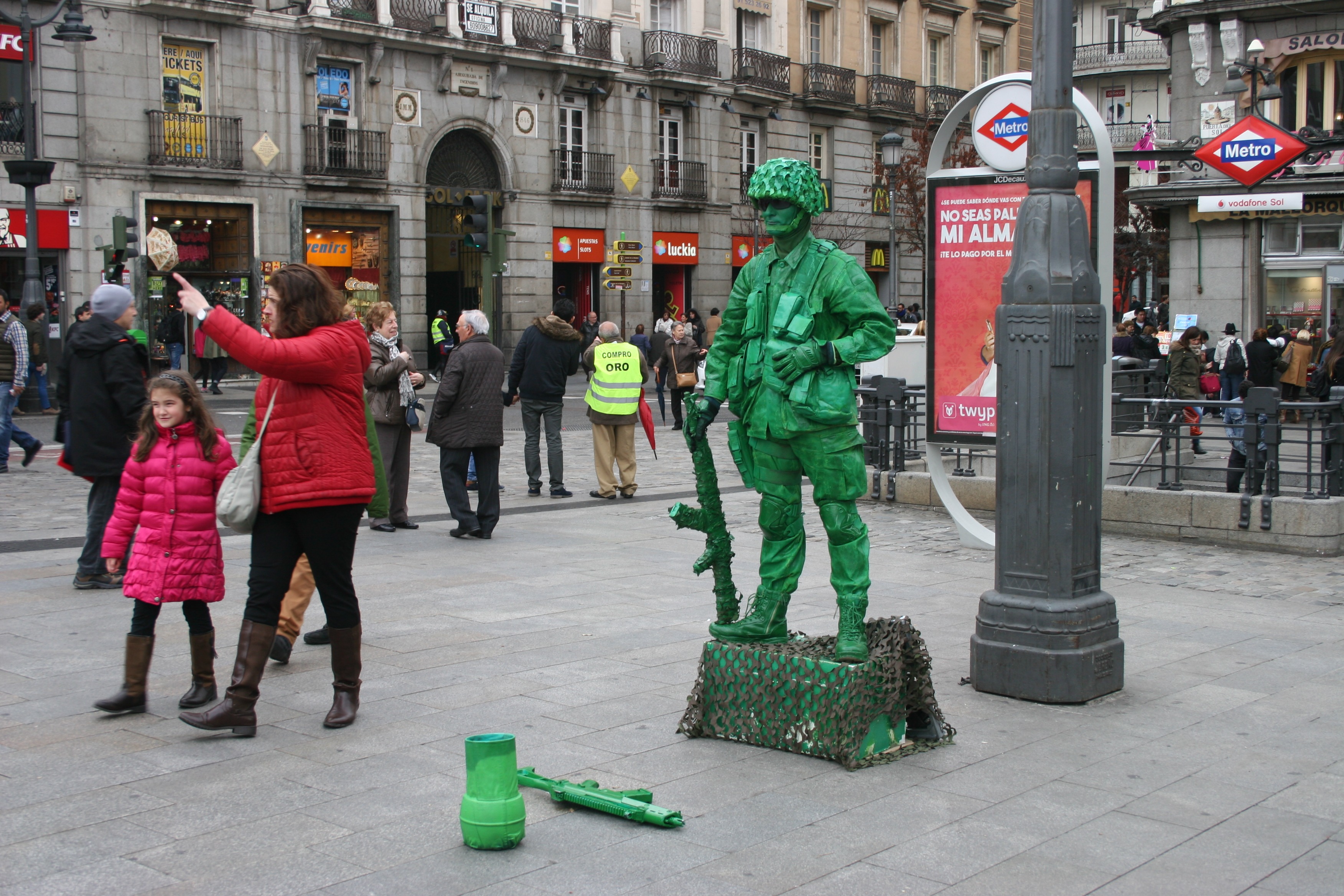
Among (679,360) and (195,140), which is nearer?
(679,360)

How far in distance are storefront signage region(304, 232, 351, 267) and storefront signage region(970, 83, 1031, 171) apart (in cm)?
2269

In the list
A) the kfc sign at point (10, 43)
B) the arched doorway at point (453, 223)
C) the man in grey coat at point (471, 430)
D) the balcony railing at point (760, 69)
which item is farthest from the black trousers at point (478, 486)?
the balcony railing at point (760, 69)

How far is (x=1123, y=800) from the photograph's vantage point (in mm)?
4688

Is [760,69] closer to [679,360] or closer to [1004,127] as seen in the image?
[679,360]

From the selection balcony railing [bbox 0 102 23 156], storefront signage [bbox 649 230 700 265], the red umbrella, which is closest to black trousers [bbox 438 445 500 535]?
the red umbrella

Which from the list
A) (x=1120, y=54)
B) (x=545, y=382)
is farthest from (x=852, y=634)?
(x=1120, y=54)

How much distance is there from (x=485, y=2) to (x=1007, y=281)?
28.4 metres

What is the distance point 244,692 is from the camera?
533 cm

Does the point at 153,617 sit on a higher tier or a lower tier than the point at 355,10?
lower

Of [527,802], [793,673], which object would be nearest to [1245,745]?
[793,673]

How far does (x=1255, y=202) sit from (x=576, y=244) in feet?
53.5

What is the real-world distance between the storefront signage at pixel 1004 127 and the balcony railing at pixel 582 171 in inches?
1020

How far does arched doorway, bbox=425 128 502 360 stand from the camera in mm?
32688

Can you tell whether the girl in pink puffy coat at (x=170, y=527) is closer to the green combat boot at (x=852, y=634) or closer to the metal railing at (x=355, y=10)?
the green combat boot at (x=852, y=634)
